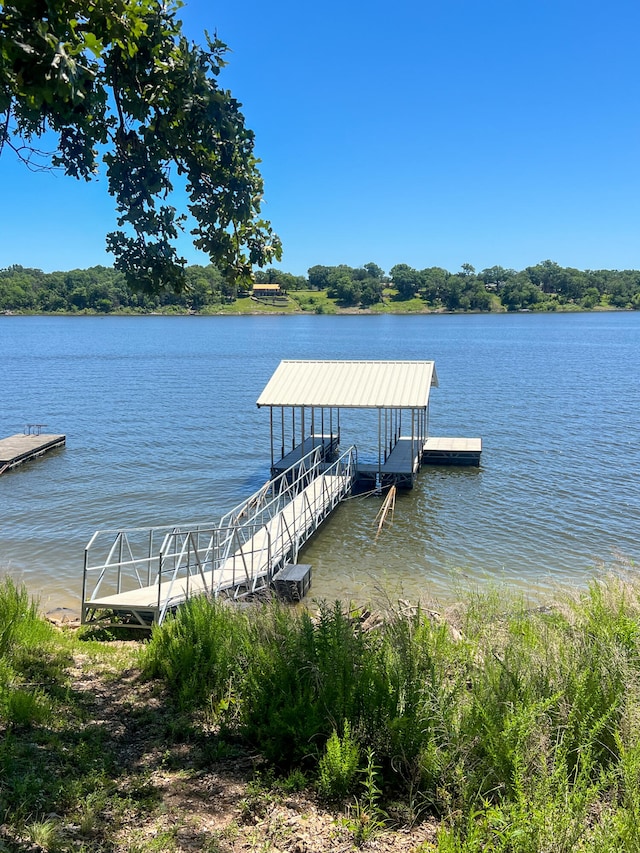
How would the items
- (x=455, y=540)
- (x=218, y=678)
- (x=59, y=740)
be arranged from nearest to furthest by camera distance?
(x=59, y=740) < (x=218, y=678) < (x=455, y=540)

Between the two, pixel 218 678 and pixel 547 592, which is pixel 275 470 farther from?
pixel 218 678

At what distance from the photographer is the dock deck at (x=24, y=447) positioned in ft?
88.6

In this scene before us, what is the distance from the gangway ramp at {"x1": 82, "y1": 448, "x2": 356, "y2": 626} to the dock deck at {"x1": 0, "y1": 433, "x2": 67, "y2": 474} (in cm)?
1017

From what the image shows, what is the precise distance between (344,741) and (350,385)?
1943 cm

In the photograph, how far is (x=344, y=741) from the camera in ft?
15.1

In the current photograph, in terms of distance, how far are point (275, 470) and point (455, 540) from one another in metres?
7.01

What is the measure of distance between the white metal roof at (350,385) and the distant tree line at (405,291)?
140886 millimetres

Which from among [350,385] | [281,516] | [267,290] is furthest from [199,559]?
[267,290]

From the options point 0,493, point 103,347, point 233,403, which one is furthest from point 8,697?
point 103,347

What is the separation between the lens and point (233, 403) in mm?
43031

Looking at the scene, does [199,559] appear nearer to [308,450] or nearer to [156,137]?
[156,137]

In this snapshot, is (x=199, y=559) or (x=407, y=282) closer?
(x=199, y=559)

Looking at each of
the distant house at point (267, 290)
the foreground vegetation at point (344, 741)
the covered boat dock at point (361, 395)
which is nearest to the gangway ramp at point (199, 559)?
the covered boat dock at point (361, 395)

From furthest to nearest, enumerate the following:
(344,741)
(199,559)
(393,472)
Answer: (393,472) → (199,559) → (344,741)
